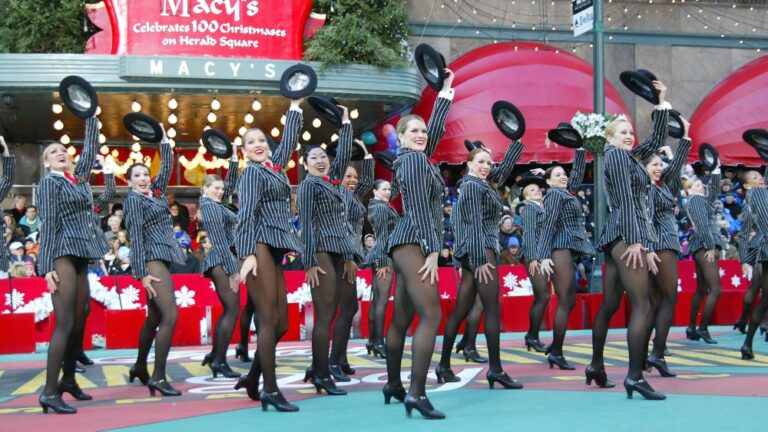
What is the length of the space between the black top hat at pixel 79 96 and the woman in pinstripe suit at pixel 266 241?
2.05 metres

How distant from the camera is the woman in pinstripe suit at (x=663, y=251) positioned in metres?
8.59

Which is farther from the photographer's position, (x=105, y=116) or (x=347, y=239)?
(x=105, y=116)

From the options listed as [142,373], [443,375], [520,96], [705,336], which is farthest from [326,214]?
[520,96]

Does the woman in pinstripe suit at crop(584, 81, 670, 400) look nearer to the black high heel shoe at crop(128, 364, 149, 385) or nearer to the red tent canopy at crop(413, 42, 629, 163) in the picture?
the black high heel shoe at crop(128, 364, 149, 385)

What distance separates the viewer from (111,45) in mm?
19859

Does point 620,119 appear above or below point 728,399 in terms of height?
above

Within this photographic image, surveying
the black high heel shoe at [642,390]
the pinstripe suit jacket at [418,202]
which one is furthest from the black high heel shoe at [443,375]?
the pinstripe suit jacket at [418,202]

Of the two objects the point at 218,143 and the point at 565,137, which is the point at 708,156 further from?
the point at 218,143

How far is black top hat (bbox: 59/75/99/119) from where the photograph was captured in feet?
31.0

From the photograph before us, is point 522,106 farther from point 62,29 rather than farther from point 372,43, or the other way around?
point 62,29

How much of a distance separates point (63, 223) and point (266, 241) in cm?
176

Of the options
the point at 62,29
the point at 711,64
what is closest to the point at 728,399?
the point at 62,29

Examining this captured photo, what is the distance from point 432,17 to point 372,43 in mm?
3603

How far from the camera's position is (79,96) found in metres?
9.62
